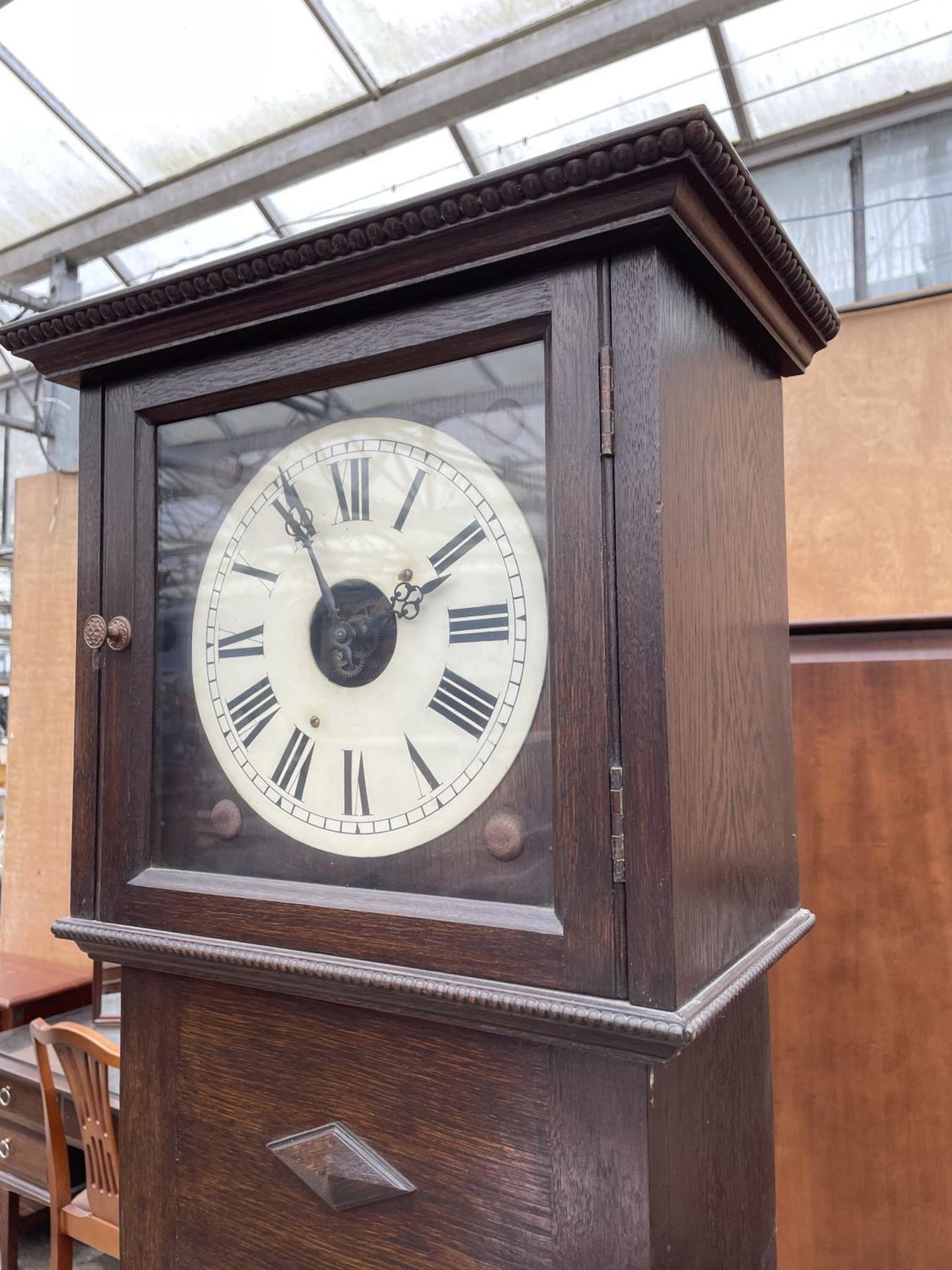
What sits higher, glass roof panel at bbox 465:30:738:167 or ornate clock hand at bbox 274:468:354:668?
glass roof panel at bbox 465:30:738:167

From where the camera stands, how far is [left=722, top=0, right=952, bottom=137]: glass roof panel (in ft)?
6.45

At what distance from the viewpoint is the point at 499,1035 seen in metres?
0.62

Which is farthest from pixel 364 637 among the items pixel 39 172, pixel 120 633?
pixel 39 172

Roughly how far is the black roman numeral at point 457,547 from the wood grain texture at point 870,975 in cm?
64

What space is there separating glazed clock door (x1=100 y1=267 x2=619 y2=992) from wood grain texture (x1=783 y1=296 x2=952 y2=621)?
3.66 ft

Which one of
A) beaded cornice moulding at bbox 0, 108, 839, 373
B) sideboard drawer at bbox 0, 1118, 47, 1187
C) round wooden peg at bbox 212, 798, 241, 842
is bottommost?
sideboard drawer at bbox 0, 1118, 47, 1187

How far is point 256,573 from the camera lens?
0.74m

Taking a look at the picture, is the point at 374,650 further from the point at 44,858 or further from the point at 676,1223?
the point at 44,858

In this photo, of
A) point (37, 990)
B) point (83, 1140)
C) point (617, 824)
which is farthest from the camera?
point (37, 990)

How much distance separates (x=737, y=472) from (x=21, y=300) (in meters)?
3.40

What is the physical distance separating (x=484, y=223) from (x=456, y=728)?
0.33 m

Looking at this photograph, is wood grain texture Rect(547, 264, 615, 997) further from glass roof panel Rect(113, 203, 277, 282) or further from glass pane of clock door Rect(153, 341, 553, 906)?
glass roof panel Rect(113, 203, 277, 282)

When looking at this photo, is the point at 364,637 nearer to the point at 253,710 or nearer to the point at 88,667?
the point at 253,710

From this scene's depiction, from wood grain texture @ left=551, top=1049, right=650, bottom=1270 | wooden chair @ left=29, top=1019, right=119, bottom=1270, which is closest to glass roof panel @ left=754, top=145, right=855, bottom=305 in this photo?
wood grain texture @ left=551, top=1049, right=650, bottom=1270
